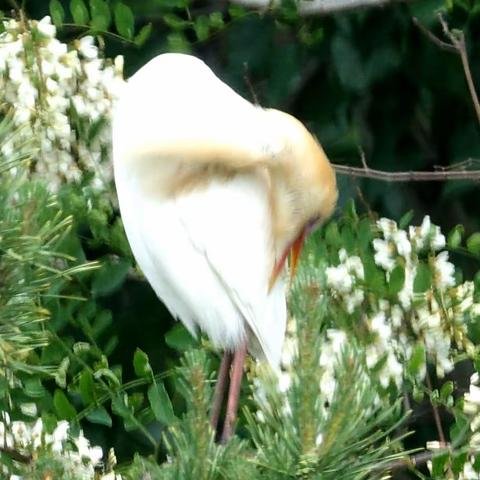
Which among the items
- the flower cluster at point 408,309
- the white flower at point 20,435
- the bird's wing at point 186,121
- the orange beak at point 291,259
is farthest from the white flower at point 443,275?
the white flower at point 20,435

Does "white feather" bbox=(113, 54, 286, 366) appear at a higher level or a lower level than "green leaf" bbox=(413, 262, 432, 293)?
higher

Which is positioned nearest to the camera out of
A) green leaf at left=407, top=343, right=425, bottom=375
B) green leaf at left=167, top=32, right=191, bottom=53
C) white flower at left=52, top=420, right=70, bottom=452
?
white flower at left=52, top=420, right=70, bottom=452

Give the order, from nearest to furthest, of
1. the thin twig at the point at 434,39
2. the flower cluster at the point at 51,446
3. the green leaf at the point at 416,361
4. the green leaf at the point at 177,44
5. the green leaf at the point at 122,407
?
the flower cluster at the point at 51,446, the green leaf at the point at 416,361, the green leaf at the point at 122,407, the thin twig at the point at 434,39, the green leaf at the point at 177,44

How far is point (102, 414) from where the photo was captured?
5.96ft

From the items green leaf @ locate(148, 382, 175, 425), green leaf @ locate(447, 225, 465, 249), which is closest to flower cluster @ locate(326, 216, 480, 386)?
green leaf @ locate(447, 225, 465, 249)

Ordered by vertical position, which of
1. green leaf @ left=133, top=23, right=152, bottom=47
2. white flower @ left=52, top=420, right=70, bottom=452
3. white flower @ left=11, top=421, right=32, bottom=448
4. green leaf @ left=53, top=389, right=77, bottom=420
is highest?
green leaf @ left=133, top=23, right=152, bottom=47

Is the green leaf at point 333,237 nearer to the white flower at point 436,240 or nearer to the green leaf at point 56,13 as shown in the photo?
the white flower at point 436,240

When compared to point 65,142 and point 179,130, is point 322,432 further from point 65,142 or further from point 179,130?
point 65,142

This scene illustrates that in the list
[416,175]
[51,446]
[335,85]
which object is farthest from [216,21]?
[51,446]

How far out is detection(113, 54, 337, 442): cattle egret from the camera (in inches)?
56.9

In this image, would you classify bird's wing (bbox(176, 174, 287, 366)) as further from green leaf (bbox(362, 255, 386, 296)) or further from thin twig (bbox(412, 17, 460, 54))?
thin twig (bbox(412, 17, 460, 54))

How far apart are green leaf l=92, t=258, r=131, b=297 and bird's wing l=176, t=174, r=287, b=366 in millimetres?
357

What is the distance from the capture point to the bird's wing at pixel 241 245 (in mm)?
1534

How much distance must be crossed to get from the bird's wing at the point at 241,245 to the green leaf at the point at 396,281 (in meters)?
0.15
